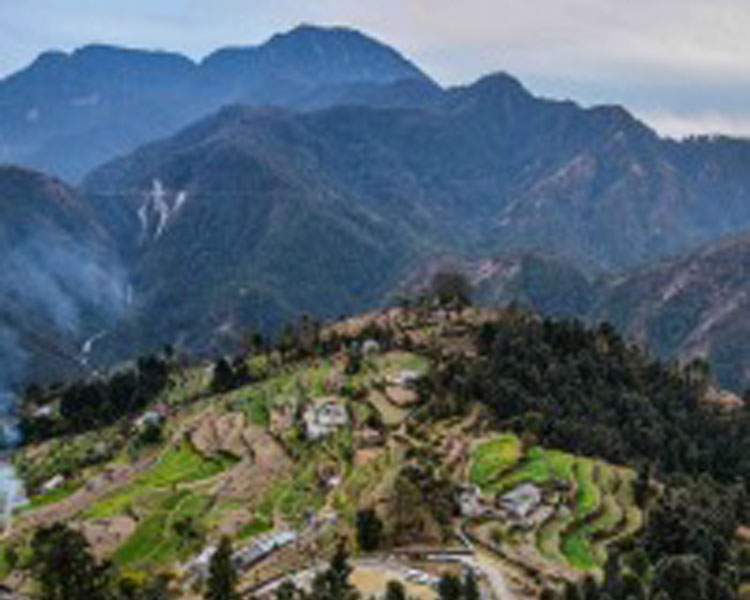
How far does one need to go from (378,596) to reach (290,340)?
88395mm

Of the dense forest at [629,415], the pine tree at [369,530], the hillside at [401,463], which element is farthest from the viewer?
the dense forest at [629,415]

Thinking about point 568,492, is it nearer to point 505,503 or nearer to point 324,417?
point 505,503

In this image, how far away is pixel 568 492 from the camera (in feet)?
304

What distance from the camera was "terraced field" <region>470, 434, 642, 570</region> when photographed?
82938 mm

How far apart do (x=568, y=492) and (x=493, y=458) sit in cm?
890

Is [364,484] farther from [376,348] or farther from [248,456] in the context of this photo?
[376,348]

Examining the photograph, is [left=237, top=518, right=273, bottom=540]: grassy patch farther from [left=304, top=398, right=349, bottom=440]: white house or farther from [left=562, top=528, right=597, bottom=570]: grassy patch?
[left=562, top=528, right=597, bottom=570]: grassy patch

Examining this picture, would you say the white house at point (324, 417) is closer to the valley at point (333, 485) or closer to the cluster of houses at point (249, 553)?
the valley at point (333, 485)

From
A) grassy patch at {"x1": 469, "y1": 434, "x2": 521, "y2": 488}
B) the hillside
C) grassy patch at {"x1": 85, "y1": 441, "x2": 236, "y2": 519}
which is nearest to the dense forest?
the hillside

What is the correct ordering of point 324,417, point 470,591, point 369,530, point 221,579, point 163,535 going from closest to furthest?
point 470,591
point 221,579
point 369,530
point 163,535
point 324,417

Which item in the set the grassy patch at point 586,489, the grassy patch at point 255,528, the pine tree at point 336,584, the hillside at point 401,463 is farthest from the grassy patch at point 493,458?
the pine tree at point 336,584

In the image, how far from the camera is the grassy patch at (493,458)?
95125 millimetres

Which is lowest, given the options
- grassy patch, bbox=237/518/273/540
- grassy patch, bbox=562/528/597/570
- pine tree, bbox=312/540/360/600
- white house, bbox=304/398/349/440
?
grassy patch, bbox=237/518/273/540

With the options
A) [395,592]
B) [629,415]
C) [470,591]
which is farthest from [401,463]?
[629,415]
